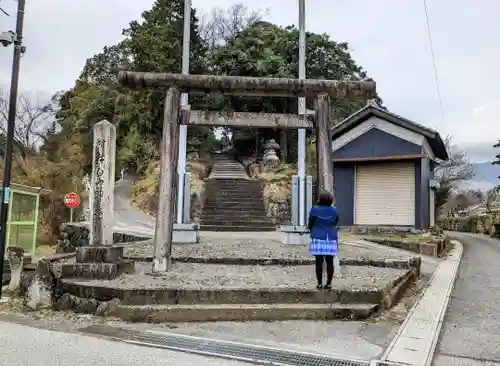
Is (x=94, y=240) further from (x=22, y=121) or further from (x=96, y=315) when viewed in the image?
(x=22, y=121)

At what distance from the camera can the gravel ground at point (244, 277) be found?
6.39m

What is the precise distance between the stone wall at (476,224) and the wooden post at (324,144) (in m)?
21.2

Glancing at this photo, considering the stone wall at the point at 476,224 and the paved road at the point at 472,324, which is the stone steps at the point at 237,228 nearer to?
the paved road at the point at 472,324

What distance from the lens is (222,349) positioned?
4.54 metres

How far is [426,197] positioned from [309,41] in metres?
12.8

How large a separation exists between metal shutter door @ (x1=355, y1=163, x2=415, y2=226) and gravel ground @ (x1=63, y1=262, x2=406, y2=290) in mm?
9227

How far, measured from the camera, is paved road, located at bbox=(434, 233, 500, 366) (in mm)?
4391

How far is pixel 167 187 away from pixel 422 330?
4.80m

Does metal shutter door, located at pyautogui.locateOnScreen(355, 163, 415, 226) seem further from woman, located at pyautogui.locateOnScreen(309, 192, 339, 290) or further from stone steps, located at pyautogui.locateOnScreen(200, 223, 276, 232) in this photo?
woman, located at pyautogui.locateOnScreen(309, 192, 339, 290)

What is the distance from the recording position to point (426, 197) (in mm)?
17672

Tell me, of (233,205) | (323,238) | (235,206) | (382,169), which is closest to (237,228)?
(235,206)

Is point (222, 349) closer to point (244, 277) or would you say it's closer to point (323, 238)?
point (323, 238)

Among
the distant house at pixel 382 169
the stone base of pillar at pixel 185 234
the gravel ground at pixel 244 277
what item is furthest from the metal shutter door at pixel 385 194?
the gravel ground at pixel 244 277

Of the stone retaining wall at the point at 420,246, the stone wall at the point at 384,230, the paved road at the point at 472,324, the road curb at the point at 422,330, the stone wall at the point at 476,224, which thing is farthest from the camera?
the stone wall at the point at 476,224
